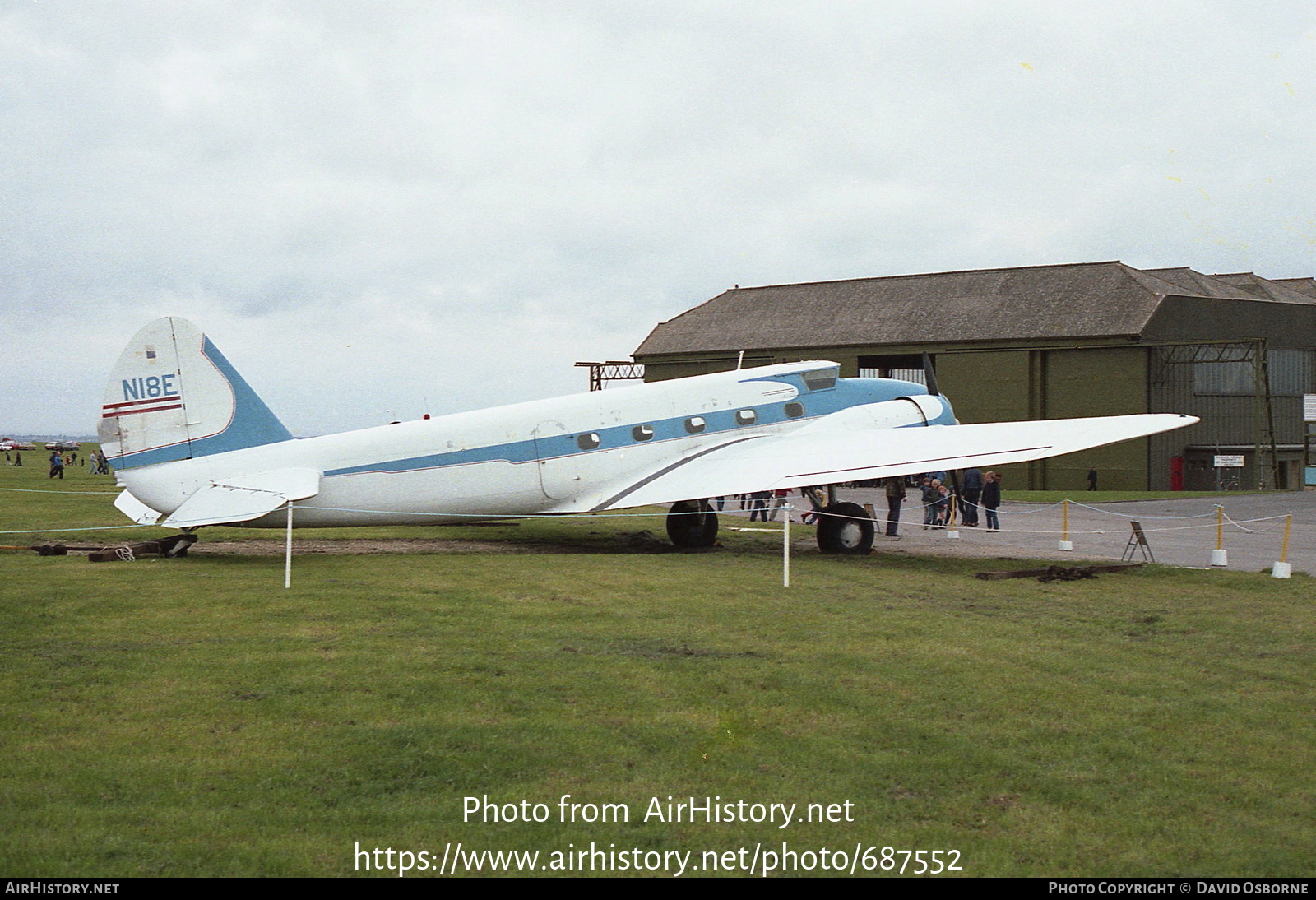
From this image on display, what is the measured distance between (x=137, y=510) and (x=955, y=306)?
47.4 metres

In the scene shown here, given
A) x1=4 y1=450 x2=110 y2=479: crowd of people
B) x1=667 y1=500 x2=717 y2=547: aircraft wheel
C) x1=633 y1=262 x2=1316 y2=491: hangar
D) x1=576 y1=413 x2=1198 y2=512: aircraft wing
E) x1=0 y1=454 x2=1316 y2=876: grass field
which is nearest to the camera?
x1=0 y1=454 x2=1316 y2=876: grass field

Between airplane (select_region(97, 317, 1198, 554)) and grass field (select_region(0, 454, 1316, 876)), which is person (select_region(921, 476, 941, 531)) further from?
grass field (select_region(0, 454, 1316, 876))

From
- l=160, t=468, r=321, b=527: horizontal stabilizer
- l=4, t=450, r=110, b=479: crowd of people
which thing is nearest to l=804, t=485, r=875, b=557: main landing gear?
l=160, t=468, r=321, b=527: horizontal stabilizer

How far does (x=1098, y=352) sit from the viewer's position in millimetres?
50875

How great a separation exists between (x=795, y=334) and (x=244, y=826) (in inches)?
2165

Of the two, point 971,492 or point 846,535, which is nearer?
point 846,535

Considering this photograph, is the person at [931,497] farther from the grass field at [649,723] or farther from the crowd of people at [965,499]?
the grass field at [649,723]

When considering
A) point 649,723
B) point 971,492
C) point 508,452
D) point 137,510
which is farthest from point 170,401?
point 971,492

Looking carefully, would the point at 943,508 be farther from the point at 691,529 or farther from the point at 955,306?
the point at 955,306

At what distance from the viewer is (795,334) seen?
58.8 meters

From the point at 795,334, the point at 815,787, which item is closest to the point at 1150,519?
the point at 815,787

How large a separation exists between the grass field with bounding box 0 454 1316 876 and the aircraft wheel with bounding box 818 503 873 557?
5163mm

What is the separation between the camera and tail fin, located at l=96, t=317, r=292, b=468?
55.6 ft

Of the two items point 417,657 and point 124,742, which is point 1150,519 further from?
point 124,742
